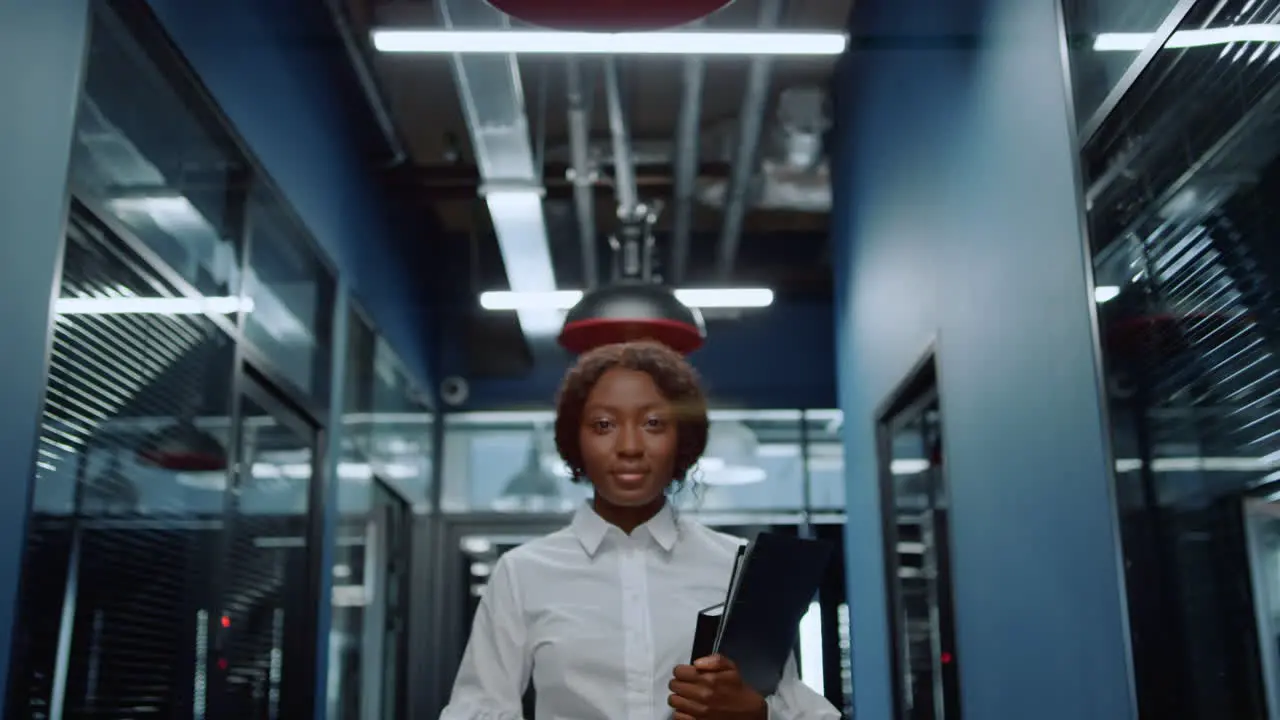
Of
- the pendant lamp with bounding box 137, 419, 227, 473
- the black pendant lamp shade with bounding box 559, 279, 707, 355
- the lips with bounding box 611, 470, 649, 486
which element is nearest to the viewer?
the lips with bounding box 611, 470, 649, 486

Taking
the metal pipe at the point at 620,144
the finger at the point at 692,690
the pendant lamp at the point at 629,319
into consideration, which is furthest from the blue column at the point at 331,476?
the finger at the point at 692,690

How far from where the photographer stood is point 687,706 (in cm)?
145

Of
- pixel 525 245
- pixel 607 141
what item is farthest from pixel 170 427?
pixel 607 141

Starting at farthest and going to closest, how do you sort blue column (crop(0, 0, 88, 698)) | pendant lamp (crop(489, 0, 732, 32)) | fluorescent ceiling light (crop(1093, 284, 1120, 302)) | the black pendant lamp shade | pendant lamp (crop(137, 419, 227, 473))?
the black pendant lamp shade < pendant lamp (crop(137, 419, 227, 473)) < blue column (crop(0, 0, 88, 698)) < fluorescent ceiling light (crop(1093, 284, 1120, 302)) < pendant lamp (crop(489, 0, 732, 32))

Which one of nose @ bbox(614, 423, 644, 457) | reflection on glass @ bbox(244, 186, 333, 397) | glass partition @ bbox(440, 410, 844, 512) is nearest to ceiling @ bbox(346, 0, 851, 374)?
glass partition @ bbox(440, 410, 844, 512)

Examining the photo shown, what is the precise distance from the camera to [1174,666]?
6.93 ft

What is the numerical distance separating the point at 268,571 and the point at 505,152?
203cm

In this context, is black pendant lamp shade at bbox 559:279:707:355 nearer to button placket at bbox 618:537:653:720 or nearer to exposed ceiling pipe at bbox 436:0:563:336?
exposed ceiling pipe at bbox 436:0:563:336

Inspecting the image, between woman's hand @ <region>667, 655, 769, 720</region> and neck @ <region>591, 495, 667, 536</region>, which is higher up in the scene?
neck @ <region>591, 495, 667, 536</region>

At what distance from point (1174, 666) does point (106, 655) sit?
223cm

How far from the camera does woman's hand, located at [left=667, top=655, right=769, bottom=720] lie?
1444mm

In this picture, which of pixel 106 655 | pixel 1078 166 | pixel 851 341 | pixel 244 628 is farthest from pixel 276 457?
pixel 1078 166

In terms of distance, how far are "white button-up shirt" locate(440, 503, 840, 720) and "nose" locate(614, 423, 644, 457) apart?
0.08 metres

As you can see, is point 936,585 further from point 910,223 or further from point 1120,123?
point 1120,123
